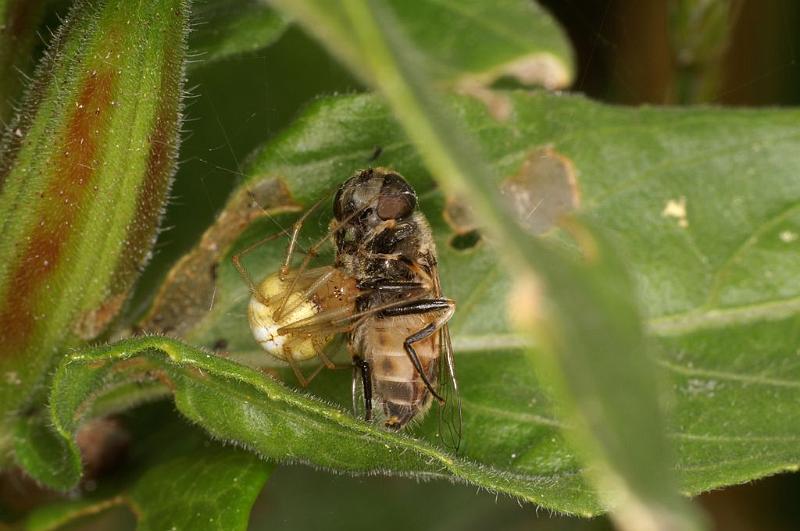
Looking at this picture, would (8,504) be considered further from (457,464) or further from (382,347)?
(457,464)

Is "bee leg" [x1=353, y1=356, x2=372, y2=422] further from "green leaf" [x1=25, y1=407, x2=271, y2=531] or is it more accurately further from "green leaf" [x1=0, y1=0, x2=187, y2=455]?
"green leaf" [x1=0, y1=0, x2=187, y2=455]

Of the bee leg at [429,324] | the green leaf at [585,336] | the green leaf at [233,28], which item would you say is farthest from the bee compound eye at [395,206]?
the green leaf at [585,336]

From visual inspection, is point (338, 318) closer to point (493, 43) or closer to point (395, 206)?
point (395, 206)

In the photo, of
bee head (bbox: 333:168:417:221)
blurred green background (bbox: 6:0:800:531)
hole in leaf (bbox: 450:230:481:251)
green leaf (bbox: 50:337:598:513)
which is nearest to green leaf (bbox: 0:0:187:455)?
green leaf (bbox: 50:337:598:513)

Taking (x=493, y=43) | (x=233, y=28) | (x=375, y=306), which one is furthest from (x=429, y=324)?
(x=493, y=43)

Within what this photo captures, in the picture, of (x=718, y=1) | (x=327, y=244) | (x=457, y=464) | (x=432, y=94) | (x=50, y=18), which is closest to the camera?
(x=432, y=94)

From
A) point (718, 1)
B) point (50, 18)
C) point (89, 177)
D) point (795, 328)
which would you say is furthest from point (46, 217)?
point (718, 1)

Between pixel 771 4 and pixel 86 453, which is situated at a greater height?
pixel 86 453
